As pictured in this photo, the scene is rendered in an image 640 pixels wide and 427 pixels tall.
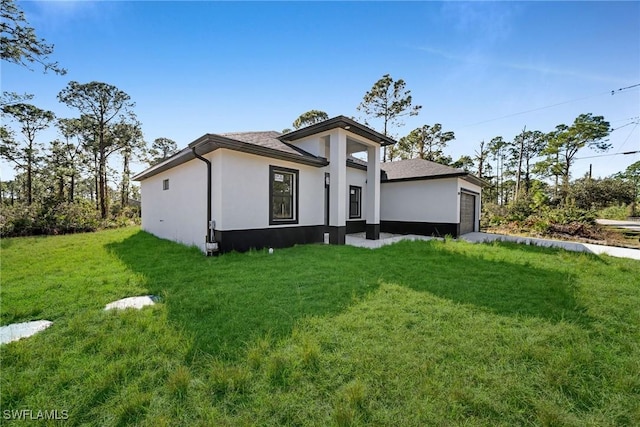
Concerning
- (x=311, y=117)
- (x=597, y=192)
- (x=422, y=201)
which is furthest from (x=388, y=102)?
(x=597, y=192)

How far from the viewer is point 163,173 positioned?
9688mm

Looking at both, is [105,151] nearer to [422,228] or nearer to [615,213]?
[422,228]

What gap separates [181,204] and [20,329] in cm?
571

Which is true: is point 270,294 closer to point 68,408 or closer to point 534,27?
point 68,408

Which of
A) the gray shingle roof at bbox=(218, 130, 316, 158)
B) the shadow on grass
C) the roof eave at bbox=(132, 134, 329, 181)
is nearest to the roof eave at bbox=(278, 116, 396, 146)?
the gray shingle roof at bbox=(218, 130, 316, 158)

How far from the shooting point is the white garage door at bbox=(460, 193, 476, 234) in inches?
447

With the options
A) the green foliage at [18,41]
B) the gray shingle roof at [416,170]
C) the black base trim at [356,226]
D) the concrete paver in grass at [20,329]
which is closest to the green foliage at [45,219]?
the green foliage at [18,41]

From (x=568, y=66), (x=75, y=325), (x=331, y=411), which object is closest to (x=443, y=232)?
(x=568, y=66)

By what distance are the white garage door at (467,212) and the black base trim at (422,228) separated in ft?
3.61

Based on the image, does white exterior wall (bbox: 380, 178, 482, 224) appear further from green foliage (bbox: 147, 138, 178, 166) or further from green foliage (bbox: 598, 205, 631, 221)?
green foliage (bbox: 147, 138, 178, 166)

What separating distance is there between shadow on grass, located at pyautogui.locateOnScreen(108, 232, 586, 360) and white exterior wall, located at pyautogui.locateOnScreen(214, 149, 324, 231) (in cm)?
97

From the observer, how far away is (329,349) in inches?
95.6

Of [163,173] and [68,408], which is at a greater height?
[163,173]

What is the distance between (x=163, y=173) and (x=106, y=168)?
526 inches
